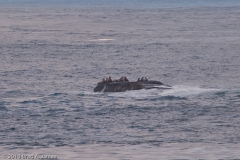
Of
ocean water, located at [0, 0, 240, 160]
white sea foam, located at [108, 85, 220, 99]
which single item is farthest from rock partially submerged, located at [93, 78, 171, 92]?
ocean water, located at [0, 0, 240, 160]

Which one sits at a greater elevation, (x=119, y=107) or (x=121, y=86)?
(x=121, y=86)

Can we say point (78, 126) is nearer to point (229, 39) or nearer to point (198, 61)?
point (198, 61)

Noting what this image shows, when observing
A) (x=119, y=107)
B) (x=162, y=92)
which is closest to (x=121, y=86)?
(x=162, y=92)

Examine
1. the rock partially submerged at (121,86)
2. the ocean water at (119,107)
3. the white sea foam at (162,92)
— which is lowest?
the ocean water at (119,107)

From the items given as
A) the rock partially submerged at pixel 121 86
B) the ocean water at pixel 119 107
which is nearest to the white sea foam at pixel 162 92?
the ocean water at pixel 119 107

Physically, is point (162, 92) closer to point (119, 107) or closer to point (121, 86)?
point (121, 86)

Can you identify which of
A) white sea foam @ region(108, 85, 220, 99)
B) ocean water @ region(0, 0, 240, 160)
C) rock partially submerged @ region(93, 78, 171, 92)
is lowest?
ocean water @ region(0, 0, 240, 160)

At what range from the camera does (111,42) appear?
4150 cm

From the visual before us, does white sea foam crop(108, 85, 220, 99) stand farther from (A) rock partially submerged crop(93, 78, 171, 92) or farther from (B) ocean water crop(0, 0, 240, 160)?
(A) rock partially submerged crop(93, 78, 171, 92)

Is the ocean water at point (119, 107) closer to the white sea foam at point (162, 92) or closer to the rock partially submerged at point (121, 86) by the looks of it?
the white sea foam at point (162, 92)

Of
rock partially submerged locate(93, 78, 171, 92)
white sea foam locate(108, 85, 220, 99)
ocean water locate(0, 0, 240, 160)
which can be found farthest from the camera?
rock partially submerged locate(93, 78, 171, 92)

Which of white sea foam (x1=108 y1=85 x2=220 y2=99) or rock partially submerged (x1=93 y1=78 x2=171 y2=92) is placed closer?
white sea foam (x1=108 y1=85 x2=220 y2=99)

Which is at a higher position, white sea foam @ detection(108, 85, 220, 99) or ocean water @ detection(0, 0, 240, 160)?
white sea foam @ detection(108, 85, 220, 99)

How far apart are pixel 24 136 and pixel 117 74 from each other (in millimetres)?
11556
